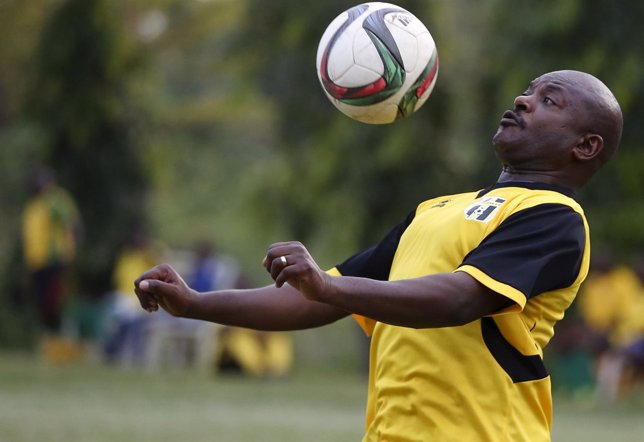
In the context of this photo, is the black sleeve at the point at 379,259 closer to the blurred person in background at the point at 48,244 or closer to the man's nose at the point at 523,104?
the man's nose at the point at 523,104

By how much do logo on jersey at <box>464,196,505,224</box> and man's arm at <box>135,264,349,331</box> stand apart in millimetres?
507

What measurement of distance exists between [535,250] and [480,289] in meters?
0.21

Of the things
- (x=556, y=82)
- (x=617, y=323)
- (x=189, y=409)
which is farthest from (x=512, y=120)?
(x=617, y=323)

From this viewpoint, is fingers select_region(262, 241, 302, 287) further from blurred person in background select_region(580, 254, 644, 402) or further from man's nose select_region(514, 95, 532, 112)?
blurred person in background select_region(580, 254, 644, 402)

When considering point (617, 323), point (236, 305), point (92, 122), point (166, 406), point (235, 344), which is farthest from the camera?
point (92, 122)

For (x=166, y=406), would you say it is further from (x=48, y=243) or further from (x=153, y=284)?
(x=153, y=284)

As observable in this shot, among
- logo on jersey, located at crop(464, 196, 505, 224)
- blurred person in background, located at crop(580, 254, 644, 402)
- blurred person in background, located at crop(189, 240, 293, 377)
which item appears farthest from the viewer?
blurred person in background, located at crop(189, 240, 293, 377)

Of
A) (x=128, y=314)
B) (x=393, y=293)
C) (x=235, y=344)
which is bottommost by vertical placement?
(x=393, y=293)

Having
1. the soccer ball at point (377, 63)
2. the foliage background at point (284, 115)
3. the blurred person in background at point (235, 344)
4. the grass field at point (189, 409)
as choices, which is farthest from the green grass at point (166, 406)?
the soccer ball at point (377, 63)

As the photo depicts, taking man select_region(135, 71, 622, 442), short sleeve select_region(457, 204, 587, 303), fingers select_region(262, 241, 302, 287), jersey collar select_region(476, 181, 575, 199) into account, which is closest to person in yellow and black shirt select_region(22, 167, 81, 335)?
man select_region(135, 71, 622, 442)

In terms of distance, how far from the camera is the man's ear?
368cm

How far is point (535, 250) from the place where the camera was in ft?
11.0

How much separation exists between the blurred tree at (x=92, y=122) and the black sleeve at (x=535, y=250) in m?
15.6

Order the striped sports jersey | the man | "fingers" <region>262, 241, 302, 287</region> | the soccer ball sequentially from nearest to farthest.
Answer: "fingers" <region>262, 241, 302, 287</region>, the man, the striped sports jersey, the soccer ball
